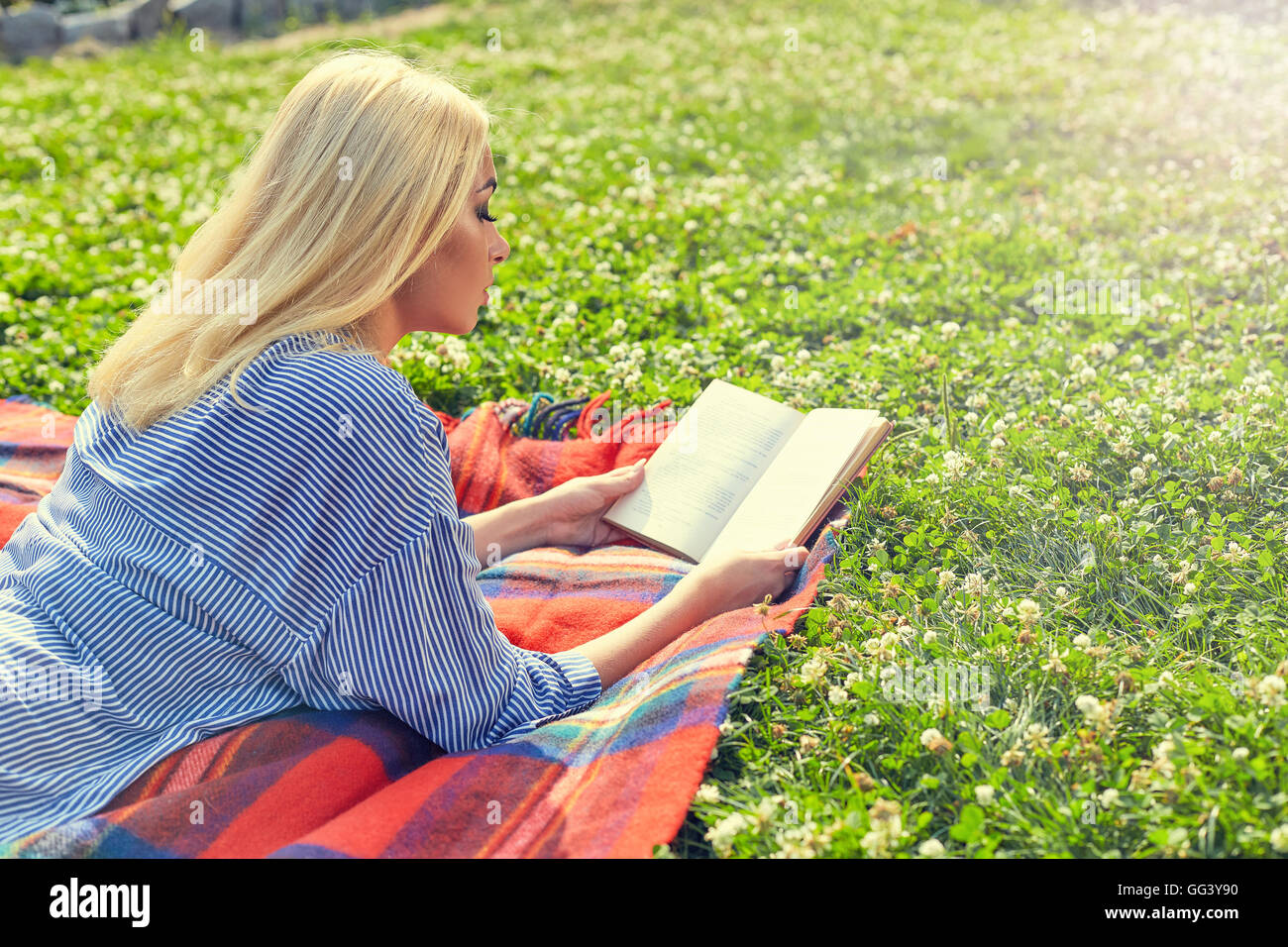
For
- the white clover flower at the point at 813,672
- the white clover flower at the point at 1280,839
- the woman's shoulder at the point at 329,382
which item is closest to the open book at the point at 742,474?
the white clover flower at the point at 813,672

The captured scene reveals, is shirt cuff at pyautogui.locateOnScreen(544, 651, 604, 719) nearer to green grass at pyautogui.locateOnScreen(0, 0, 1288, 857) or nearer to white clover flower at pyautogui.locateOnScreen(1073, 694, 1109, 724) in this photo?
green grass at pyautogui.locateOnScreen(0, 0, 1288, 857)

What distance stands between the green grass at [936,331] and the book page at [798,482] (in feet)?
0.62

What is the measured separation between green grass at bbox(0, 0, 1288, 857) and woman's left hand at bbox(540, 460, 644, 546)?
0.75 metres

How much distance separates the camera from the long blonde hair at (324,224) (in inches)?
101

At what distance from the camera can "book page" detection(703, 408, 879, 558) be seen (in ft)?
10.2

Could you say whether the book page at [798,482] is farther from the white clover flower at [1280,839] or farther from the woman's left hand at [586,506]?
the white clover flower at [1280,839]

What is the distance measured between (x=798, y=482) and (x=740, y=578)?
1.50 feet

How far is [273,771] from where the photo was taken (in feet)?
7.58

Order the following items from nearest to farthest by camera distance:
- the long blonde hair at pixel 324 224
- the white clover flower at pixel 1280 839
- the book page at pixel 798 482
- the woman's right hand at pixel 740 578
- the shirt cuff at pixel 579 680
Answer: the white clover flower at pixel 1280 839
the long blonde hair at pixel 324 224
the shirt cuff at pixel 579 680
the woman's right hand at pixel 740 578
the book page at pixel 798 482

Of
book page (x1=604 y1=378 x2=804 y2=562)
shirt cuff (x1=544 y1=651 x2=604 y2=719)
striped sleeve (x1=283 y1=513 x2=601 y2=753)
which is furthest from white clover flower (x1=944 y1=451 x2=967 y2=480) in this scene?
striped sleeve (x1=283 y1=513 x2=601 y2=753)

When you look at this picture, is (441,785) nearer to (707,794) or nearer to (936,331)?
(707,794)

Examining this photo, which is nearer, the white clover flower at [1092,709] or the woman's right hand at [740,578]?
the white clover flower at [1092,709]

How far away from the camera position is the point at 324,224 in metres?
2.59
